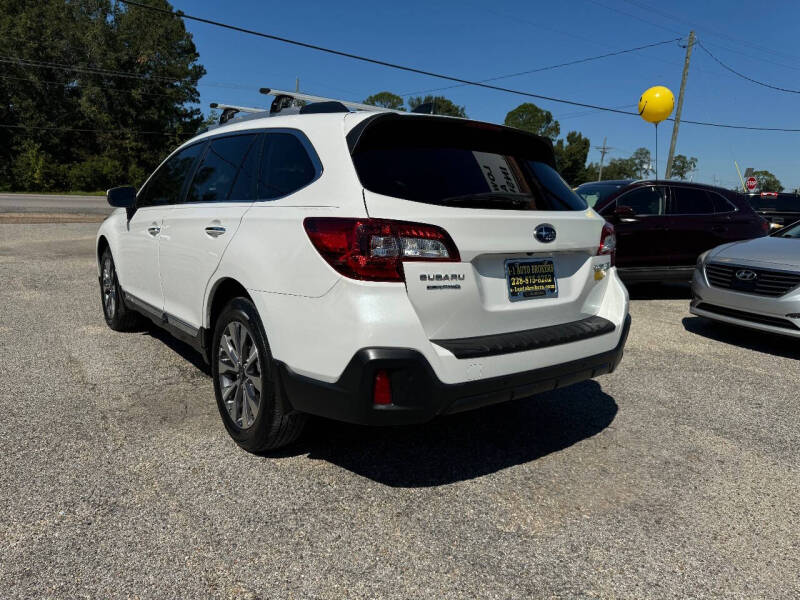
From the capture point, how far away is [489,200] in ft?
8.83

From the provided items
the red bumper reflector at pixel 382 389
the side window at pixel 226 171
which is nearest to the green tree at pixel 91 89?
the side window at pixel 226 171

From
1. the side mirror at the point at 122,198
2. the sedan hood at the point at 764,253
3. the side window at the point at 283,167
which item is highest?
the side window at the point at 283,167

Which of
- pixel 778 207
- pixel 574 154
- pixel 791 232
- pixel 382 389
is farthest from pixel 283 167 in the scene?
pixel 574 154

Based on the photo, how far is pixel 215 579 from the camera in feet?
6.86

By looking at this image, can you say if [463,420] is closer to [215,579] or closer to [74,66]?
[215,579]

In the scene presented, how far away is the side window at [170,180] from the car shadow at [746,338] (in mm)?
5443

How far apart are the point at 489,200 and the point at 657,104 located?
16551 mm

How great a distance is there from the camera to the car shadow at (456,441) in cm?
298

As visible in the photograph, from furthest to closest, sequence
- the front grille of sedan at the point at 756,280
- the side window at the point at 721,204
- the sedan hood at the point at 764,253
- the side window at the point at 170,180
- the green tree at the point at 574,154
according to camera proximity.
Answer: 1. the green tree at the point at 574,154
2. the side window at the point at 721,204
3. the sedan hood at the point at 764,253
4. the front grille of sedan at the point at 756,280
5. the side window at the point at 170,180

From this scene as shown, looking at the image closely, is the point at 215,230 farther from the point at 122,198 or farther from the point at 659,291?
the point at 659,291

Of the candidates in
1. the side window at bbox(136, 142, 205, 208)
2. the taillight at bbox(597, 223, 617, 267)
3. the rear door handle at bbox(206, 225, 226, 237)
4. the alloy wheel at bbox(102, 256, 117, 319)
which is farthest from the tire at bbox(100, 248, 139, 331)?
the taillight at bbox(597, 223, 617, 267)

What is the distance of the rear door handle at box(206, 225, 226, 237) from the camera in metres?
3.18

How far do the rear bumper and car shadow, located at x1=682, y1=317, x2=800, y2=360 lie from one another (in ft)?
14.7

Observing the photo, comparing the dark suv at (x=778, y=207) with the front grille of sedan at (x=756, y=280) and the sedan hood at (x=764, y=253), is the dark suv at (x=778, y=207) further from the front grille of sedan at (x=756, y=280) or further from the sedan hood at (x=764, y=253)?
the front grille of sedan at (x=756, y=280)
